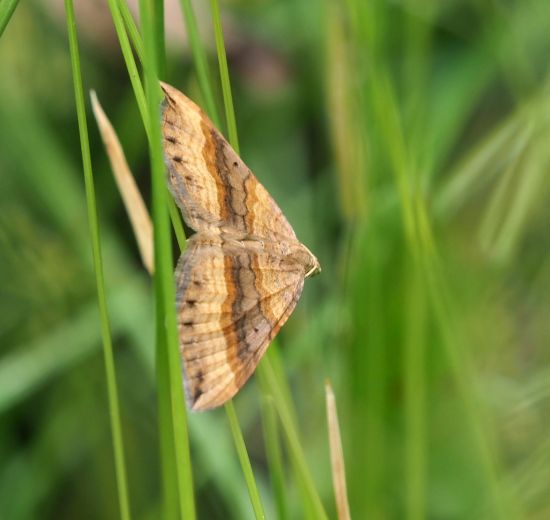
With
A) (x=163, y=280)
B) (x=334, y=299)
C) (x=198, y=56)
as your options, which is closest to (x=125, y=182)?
(x=198, y=56)

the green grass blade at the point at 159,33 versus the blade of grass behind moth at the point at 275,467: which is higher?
the green grass blade at the point at 159,33

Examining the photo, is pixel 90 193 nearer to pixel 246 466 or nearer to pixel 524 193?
pixel 246 466

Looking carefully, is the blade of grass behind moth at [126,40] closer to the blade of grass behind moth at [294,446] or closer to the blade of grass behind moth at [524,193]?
the blade of grass behind moth at [294,446]

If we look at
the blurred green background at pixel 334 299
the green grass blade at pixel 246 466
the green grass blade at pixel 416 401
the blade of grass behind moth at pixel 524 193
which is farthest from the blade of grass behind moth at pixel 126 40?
the blade of grass behind moth at pixel 524 193

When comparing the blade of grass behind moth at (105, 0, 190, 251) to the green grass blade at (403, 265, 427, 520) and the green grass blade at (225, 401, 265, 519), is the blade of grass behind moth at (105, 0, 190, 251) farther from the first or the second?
the green grass blade at (403, 265, 427, 520)

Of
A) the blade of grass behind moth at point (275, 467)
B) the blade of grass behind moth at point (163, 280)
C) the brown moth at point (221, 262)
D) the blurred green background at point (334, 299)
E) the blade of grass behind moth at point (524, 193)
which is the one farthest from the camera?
the blade of grass behind moth at point (524, 193)
